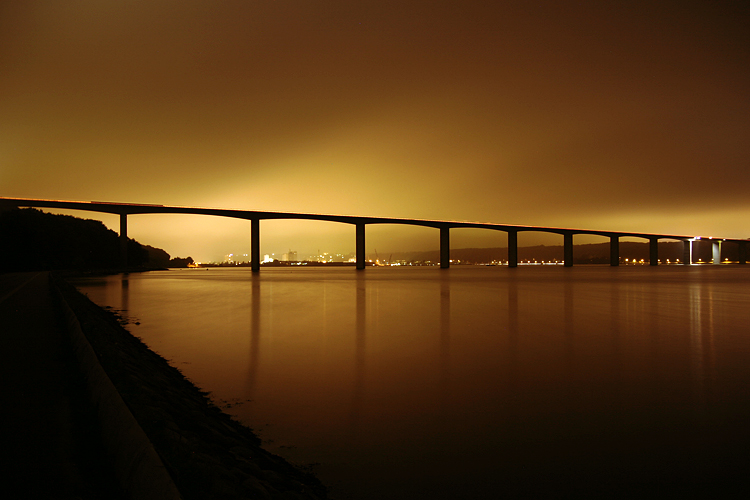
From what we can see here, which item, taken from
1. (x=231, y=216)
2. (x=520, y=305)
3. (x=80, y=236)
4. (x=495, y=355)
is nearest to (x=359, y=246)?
(x=231, y=216)

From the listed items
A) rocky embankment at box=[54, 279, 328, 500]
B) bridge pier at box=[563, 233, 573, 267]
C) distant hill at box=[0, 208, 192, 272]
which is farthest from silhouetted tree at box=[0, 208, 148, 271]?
bridge pier at box=[563, 233, 573, 267]

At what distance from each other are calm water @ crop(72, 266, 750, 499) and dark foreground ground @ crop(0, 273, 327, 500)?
47 centimetres

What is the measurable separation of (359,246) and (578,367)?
2646 inches

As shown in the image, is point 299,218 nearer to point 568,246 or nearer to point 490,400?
point 568,246

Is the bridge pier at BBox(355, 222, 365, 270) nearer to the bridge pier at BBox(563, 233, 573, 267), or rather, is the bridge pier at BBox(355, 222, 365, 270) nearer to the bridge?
the bridge

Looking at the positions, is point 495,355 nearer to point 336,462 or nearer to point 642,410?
point 642,410

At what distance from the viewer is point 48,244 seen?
66.2 m

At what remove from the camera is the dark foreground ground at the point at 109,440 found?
3225 millimetres

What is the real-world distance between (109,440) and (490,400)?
460 cm

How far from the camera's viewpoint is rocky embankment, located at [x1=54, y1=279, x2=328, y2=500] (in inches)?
131

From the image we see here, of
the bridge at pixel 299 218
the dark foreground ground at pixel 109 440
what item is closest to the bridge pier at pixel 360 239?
the bridge at pixel 299 218

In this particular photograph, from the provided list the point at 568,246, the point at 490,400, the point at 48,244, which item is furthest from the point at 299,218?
the point at 490,400

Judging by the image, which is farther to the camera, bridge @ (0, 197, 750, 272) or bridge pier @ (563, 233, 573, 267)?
bridge pier @ (563, 233, 573, 267)

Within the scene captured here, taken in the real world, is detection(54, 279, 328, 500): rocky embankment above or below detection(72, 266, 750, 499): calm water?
above
